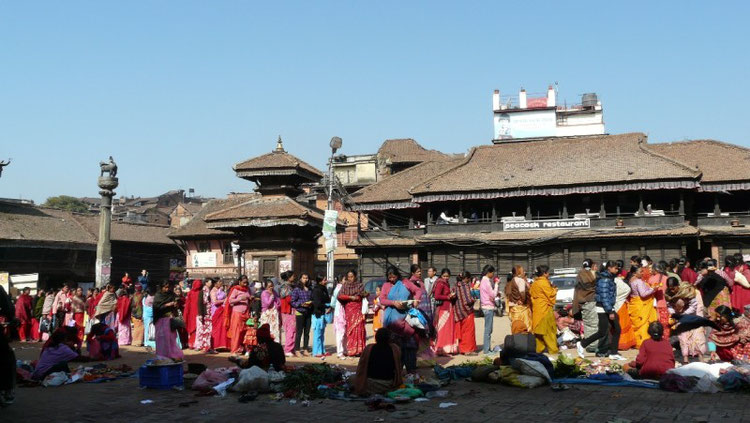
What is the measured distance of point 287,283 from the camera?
15797mm

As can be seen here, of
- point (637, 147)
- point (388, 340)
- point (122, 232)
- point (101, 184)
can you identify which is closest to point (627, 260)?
point (637, 147)

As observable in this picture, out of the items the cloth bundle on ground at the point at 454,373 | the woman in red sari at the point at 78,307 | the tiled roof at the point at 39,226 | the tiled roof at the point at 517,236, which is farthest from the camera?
the tiled roof at the point at 39,226

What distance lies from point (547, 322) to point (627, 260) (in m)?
20.5

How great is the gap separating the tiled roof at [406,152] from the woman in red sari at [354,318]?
39.7 meters

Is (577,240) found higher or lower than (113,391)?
higher

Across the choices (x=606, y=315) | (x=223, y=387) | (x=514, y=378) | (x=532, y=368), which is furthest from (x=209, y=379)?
(x=606, y=315)

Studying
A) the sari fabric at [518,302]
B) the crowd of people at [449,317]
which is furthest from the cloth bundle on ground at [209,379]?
the sari fabric at [518,302]

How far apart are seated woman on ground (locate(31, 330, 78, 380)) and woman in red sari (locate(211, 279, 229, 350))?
5020 millimetres

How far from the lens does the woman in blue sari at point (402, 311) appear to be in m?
12.0

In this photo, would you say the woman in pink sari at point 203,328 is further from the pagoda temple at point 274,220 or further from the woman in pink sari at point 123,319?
the pagoda temple at point 274,220

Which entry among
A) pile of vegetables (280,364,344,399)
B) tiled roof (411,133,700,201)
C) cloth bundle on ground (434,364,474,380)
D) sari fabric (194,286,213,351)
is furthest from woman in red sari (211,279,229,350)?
tiled roof (411,133,700,201)

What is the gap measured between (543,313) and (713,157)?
25.4 meters

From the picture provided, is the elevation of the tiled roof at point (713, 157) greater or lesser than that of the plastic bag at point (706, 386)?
greater

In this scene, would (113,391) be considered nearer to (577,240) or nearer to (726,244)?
(577,240)
